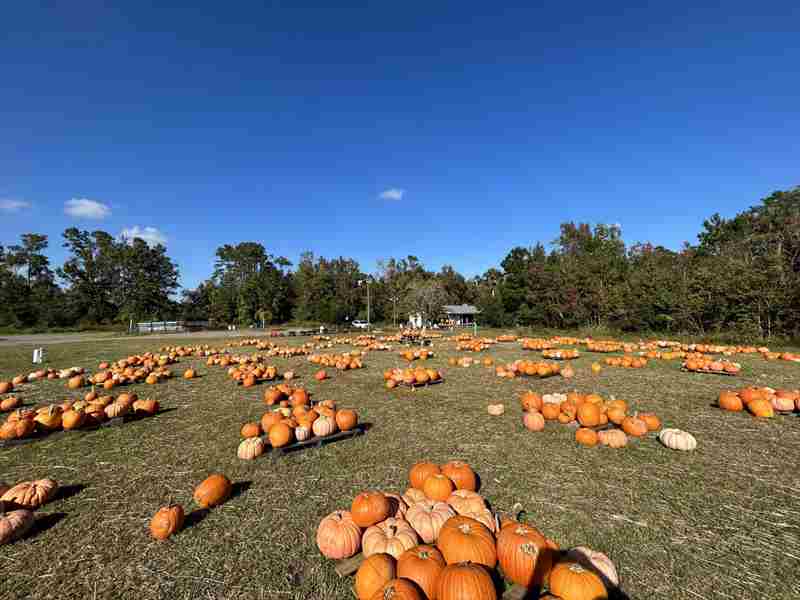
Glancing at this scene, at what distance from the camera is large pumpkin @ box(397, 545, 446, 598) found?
2.27 metres

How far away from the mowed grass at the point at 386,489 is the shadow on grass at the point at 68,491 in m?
0.05

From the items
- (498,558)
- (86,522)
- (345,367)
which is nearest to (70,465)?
(86,522)

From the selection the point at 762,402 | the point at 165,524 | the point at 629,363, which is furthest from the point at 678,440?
the point at 629,363

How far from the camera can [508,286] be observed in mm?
47062

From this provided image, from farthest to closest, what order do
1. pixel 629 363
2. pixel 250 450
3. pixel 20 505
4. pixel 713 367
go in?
1. pixel 629 363
2. pixel 713 367
3. pixel 250 450
4. pixel 20 505

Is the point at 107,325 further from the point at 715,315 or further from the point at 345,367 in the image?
the point at 715,315

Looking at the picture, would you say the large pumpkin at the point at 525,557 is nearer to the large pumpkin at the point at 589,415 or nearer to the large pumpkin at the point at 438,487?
the large pumpkin at the point at 438,487

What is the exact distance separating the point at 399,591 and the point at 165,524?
2.40 metres

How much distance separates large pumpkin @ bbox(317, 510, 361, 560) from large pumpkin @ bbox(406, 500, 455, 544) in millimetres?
474

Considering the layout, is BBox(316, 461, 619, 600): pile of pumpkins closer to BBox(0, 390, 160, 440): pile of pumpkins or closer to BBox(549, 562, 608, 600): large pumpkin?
BBox(549, 562, 608, 600): large pumpkin

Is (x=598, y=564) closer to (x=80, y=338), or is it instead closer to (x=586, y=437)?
(x=586, y=437)

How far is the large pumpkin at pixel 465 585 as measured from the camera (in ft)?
6.93

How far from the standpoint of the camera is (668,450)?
5016 mm

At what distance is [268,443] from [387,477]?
2089 millimetres
